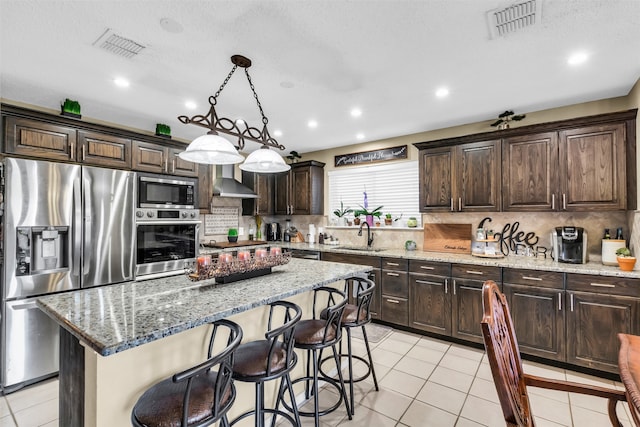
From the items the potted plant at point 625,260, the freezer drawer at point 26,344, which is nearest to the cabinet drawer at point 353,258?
the potted plant at point 625,260

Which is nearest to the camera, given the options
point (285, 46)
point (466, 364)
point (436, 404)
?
point (285, 46)

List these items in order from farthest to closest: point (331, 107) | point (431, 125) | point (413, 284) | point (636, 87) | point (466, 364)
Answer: point (431, 125) < point (413, 284) < point (331, 107) < point (466, 364) < point (636, 87)

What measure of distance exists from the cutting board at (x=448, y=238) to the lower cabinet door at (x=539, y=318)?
898 mm

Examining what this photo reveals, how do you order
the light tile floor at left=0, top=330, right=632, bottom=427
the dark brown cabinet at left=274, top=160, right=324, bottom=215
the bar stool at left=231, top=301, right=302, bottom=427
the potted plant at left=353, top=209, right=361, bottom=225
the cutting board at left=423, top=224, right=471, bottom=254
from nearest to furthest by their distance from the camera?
the bar stool at left=231, top=301, right=302, bottom=427 → the light tile floor at left=0, top=330, right=632, bottom=427 → the cutting board at left=423, top=224, right=471, bottom=254 → the potted plant at left=353, top=209, right=361, bottom=225 → the dark brown cabinet at left=274, top=160, right=324, bottom=215

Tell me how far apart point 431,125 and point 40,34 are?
3.91 meters

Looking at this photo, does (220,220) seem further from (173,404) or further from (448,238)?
(173,404)

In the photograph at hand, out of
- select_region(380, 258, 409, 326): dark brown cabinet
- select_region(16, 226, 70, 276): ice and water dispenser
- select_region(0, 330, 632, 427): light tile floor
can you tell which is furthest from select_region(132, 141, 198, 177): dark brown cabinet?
select_region(380, 258, 409, 326): dark brown cabinet

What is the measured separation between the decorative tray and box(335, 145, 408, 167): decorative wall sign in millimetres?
2842

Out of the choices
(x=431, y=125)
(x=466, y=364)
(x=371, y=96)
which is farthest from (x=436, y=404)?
(x=431, y=125)

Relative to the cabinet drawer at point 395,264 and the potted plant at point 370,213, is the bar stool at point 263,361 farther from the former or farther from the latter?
the potted plant at point 370,213

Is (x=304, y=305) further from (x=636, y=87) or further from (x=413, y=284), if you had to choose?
(x=636, y=87)

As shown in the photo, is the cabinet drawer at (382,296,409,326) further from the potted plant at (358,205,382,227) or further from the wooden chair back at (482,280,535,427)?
the wooden chair back at (482,280,535,427)

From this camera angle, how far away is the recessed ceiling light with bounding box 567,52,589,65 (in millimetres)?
2281

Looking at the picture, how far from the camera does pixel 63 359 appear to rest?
5.21 ft
